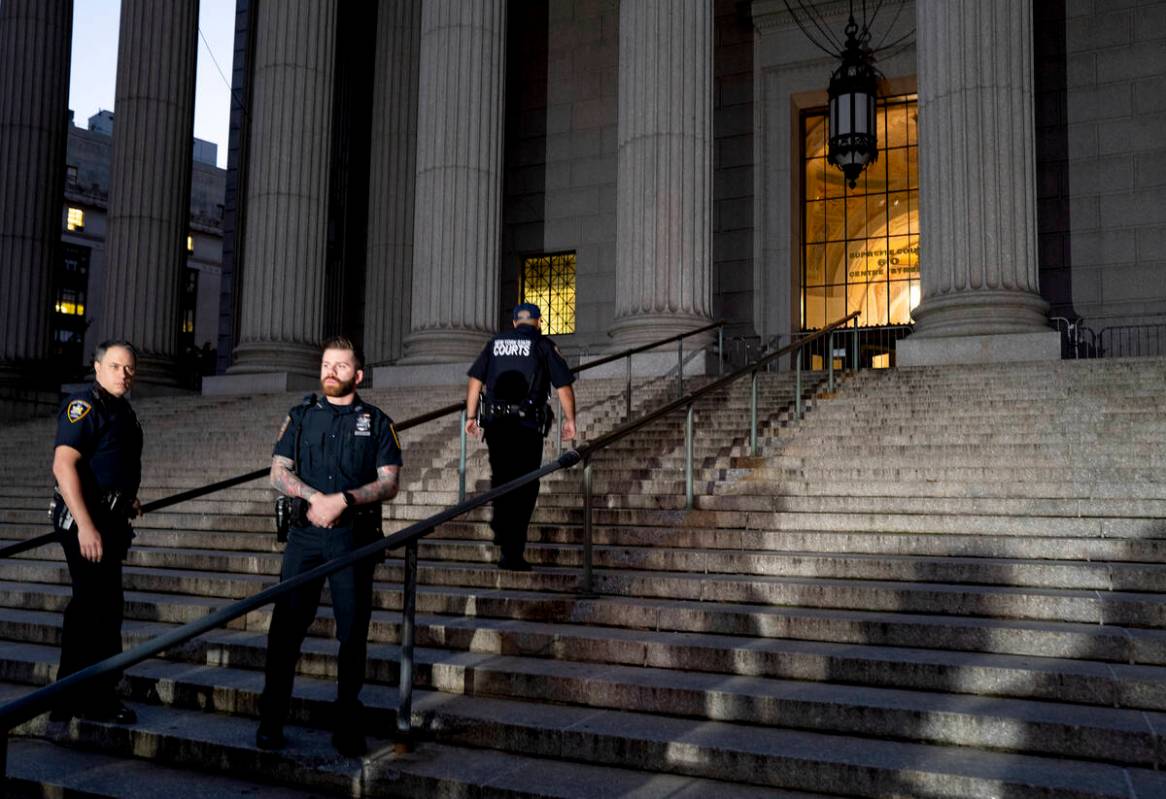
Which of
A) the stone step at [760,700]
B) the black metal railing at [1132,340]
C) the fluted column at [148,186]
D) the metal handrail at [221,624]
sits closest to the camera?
the metal handrail at [221,624]

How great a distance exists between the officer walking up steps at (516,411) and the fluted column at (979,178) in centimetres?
798

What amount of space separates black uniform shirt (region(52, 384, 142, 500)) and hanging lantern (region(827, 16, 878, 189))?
1251 cm

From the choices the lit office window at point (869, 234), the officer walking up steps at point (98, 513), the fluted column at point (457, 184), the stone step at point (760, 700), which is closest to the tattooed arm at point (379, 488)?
the stone step at point (760, 700)

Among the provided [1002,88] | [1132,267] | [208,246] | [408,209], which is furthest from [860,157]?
[208,246]

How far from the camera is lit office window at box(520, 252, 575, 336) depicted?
2252 cm

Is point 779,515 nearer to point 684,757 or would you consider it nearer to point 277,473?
point 684,757

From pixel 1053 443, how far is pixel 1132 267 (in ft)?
34.6

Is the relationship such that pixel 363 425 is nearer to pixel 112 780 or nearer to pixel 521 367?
pixel 112 780

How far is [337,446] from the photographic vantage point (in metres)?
4.57

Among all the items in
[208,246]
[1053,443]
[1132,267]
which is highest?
[208,246]

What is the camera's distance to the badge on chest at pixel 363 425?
461cm

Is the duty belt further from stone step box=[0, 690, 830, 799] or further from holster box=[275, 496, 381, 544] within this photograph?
stone step box=[0, 690, 830, 799]

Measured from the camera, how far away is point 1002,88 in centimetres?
1387

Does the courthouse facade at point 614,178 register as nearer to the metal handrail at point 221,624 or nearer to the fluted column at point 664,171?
the fluted column at point 664,171
